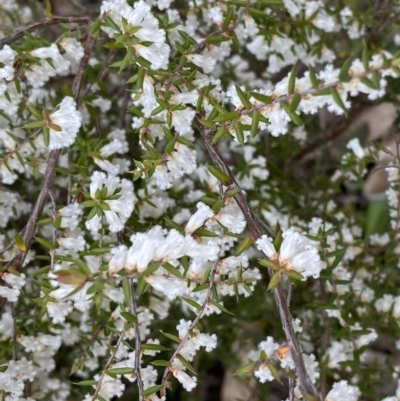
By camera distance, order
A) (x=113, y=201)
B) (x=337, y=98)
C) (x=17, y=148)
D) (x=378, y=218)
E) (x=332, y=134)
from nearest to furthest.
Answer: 1. (x=337, y=98)
2. (x=113, y=201)
3. (x=17, y=148)
4. (x=332, y=134)
5. (x=378, y=218)

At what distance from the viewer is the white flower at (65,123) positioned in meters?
1.20

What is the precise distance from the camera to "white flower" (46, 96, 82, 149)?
1196mm

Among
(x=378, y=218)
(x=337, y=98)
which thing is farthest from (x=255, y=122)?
(x=378, y=218)

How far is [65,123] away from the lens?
3.94 ft

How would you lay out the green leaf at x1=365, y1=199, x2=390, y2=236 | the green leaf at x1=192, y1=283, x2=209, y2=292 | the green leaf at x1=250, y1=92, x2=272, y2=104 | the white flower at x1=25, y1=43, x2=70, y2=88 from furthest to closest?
the green leaf at x1=365, y1=199, x2=390, y2=236
the white flower at x1=25, y1=43, x2=70, y2=88
the green leaf at x1=192, y1=283, x2=209, y2=292
the green leaf at x1=250, y1=92, x2=272, y2=104

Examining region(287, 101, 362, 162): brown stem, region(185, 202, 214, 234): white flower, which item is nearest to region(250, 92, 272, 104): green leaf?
region(185, 202, 214, 234): white flower

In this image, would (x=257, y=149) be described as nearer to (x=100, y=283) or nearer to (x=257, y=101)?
(x=257, y=101)

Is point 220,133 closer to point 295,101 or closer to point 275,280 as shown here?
point 295,101

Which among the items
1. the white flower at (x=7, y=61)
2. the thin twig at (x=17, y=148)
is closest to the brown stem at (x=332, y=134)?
the thin twig at (x=17, y=148)

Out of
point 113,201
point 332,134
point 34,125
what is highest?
point 332,134

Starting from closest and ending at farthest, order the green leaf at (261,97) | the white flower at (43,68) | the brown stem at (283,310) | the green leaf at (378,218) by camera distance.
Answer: the brown stem at (283,310)
the green leaf at (261,97)
the white flower at (43,68)
the green leaf at (378,218)

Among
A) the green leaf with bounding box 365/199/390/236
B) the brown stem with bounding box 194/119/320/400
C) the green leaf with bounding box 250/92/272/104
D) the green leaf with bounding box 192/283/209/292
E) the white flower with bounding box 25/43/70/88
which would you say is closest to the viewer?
the brown stem with bounding box 194/119/320/400

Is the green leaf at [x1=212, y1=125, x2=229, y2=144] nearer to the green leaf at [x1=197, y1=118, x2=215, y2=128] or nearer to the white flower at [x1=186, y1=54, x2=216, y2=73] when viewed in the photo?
the green leaf at [x1=197, y1=118, x2=215, y2=128]

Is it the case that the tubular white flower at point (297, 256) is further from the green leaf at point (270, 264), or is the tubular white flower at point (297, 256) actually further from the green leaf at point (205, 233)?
the green leaf at point (205, 233)
